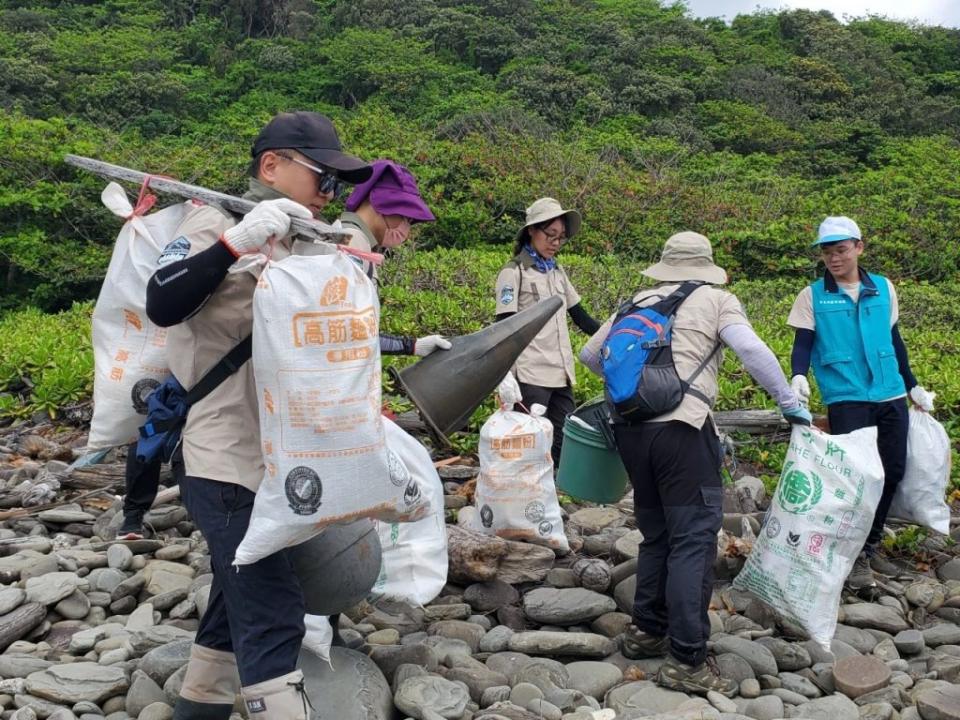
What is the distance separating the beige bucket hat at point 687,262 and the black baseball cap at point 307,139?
5.05 feet

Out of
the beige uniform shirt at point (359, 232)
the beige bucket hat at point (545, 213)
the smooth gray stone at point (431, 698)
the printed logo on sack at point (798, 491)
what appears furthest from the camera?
the beige bucket hat at point (545, 213)

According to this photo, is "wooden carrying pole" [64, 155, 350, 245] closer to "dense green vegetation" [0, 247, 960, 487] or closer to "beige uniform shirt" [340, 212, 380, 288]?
"beige uniform shirt" [340, 212, 380, 288]

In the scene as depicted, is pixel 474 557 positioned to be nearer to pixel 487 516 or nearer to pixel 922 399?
pixel 487 516

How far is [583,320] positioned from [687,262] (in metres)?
1.93

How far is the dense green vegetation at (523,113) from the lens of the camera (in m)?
14.5

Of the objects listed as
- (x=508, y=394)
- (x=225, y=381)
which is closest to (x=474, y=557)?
(x=508, y=394)

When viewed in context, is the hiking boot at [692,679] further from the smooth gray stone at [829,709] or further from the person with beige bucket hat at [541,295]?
the person with beige bucket hat at [541,295]

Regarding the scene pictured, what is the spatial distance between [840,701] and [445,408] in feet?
6.14

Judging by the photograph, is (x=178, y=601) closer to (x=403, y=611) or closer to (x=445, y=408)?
(x=403, y=611)

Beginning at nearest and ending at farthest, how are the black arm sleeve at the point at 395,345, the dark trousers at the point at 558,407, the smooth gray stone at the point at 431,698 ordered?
the smooth gray stone at the point at 431,698 < the black arm sleeve at the point at 395,345 < the dark trousers at the point at 558,407

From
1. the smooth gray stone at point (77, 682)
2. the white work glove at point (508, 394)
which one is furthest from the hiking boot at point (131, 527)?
the white work glove at point (508, 394)

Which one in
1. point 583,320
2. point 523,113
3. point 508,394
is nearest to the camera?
point 508,394

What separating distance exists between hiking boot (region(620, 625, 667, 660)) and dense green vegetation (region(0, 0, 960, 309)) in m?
10.9

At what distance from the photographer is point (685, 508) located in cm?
371
